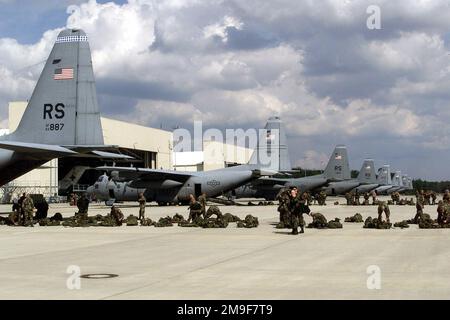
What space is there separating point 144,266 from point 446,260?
21.8ft

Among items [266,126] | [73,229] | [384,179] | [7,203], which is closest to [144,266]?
[73,229]

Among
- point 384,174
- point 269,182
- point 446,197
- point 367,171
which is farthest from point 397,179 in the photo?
point 446,197

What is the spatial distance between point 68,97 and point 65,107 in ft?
1.52

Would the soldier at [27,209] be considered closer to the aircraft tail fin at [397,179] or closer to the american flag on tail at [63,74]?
the american flag on tail at [63,74]

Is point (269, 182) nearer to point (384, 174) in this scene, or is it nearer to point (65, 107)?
point (65, 107)

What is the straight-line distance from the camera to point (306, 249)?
1469 cm

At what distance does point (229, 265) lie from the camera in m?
11.6

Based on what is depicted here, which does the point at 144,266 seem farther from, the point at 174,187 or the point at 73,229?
the point at 174,187

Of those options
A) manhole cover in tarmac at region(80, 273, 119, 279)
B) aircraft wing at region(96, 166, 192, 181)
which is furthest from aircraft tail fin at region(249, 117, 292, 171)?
manhole cover in tarmac at region(80, 273, 119, 279)

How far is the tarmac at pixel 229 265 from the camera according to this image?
8.60 metres

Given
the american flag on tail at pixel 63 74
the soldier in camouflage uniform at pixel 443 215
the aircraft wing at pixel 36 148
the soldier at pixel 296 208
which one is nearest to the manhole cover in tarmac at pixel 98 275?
the soldier at pixel 296 208

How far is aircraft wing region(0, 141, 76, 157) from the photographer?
2195cm

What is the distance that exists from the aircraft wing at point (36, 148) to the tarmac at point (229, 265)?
382 cm

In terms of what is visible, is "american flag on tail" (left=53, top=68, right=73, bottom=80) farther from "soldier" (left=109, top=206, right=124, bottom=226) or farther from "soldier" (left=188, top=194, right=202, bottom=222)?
"soldier" (left=188, top=194, right=202, bottom=222)
